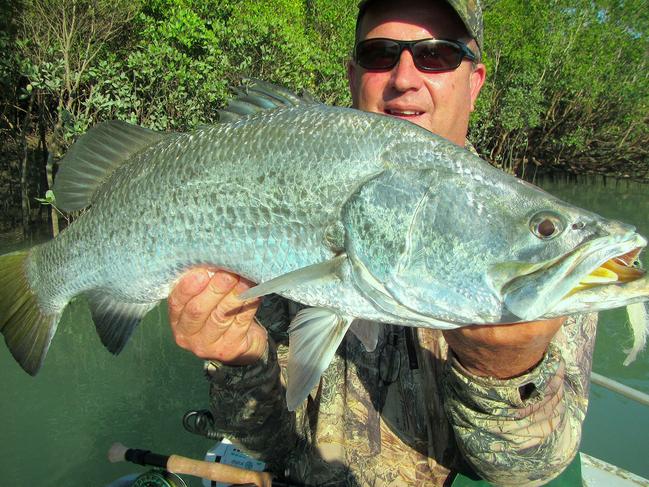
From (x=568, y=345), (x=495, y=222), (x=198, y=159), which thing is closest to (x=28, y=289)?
(x=198, y=159)

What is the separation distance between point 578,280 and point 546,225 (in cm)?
17

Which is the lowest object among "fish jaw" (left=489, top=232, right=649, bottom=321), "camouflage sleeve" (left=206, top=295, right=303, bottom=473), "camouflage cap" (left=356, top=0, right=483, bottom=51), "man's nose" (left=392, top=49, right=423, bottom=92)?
"camouflage sleeve" (left=206, top=295, right=303, bottom=473)

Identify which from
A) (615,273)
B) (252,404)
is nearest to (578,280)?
(615,273)

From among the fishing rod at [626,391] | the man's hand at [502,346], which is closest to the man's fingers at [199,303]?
the man's hand at [502,346]

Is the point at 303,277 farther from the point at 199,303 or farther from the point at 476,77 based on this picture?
the point at 476,77

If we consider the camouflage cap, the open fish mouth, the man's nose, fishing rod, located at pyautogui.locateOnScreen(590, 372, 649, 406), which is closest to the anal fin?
the open fish mouth

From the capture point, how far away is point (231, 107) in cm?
183

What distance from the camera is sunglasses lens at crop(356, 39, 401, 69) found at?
271cm

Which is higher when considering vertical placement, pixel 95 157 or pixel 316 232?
pixel 95 157

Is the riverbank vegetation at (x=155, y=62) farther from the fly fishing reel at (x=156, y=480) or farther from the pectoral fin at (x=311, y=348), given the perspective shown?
the pectoral fin at (x=311, y=348)

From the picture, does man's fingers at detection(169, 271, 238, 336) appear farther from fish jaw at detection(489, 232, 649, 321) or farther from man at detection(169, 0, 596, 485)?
fish jaw at detection(489, 232, 649, 321)

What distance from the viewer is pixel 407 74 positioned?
266 centimetres

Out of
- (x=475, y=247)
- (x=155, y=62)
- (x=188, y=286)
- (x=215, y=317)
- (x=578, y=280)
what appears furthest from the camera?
(x=155, y=62)

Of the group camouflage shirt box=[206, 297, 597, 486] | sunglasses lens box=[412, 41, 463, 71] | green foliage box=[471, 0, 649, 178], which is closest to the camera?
camouflage shirt box=[206, 297, 597, 486]
